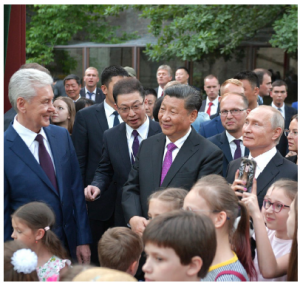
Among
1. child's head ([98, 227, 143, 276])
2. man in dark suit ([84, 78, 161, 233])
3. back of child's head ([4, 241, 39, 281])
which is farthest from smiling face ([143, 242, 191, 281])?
man in dark suit ([84, 78, 161, 233])

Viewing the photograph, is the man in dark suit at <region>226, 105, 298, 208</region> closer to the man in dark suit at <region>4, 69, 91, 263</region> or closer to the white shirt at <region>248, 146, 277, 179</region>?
the white shirt at <region>248, 146, 277, 179</region>

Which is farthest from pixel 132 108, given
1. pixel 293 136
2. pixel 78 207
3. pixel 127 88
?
pixel 293 136

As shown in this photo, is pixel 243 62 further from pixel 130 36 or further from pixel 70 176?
pixel 70 176

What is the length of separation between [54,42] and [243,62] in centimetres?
637

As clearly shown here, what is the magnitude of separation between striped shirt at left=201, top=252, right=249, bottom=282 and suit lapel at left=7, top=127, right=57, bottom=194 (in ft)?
4.56

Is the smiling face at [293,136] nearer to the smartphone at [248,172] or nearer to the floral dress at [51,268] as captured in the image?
the smartphone at [248,172]

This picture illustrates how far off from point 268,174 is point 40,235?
1693 millimetres

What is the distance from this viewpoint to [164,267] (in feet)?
7.01

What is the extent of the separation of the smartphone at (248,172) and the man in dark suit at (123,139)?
135cm

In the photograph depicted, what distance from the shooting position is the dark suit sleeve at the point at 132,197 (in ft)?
11.4

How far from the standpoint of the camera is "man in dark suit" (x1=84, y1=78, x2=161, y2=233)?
4109 mm

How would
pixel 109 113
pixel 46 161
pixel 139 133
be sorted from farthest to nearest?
1. pixel 109 113
2. pixel 139 133
3. pixel 46 161

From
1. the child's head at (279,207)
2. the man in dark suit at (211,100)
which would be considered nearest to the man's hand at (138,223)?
the child's head at (279,207)

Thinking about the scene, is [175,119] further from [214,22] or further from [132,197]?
[214,22]
